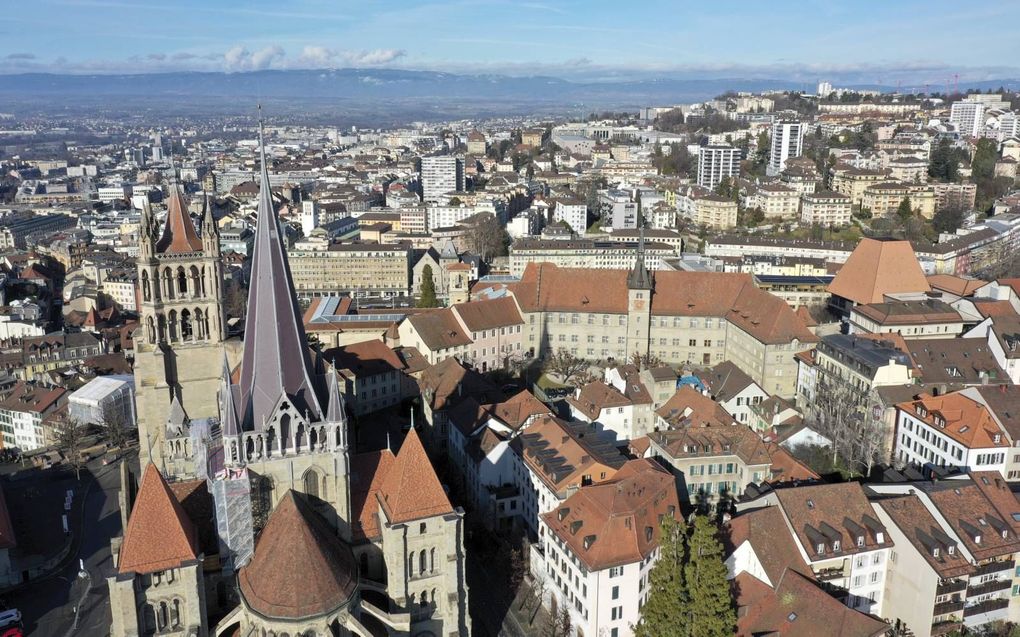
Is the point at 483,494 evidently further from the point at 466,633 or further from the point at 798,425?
the point at 798,425

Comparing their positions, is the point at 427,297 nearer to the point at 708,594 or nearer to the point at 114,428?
the point at 114,428

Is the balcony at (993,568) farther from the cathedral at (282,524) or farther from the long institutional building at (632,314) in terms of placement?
the long institutional building at (632,314)

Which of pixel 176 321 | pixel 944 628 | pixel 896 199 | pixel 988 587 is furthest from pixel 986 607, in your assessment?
pixel 896 199

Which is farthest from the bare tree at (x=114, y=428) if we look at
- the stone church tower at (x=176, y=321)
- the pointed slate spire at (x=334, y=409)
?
the pointed slate spire at (x=334, y=409)

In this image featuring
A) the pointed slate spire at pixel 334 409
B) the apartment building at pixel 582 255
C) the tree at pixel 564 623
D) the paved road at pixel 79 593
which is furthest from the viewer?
the apartment building at pixel 582 255

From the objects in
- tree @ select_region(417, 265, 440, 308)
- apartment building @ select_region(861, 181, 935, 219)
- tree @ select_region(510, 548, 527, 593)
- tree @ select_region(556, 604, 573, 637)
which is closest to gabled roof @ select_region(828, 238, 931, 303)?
tree @ select_region(417, 265, 440, 308)

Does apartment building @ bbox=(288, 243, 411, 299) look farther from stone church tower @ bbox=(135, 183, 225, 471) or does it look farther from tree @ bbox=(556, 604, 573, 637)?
tree @ bbox=(556, 604, 573, 637)

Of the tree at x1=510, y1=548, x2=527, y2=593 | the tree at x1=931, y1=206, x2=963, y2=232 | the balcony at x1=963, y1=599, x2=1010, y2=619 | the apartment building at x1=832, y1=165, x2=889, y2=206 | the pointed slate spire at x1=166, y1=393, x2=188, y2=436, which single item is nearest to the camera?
the balcony at x1=963, y1=599, x2=1010, y2=619
